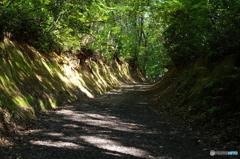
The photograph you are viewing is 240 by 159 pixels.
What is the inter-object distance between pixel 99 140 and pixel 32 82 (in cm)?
530

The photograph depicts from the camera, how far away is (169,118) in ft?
26.9

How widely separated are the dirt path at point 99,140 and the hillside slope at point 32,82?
28.3 inches

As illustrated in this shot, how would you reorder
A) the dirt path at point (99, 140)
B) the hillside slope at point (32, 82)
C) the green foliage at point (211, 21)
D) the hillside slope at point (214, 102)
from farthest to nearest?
1. the hillside slope at point (32, 82)
2. the green foliage at point (211, 21)
3. the hillside slope at point (214, 102)
4. the dirt path at point (99, 140)

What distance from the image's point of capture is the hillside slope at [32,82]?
6.48m

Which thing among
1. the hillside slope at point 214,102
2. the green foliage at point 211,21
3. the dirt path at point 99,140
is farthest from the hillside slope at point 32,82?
the green foliage at point 211,21

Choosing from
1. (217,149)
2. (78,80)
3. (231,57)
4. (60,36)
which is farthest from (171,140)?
(78,80)

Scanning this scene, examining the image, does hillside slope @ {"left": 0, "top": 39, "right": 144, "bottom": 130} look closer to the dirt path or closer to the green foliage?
the dirt path

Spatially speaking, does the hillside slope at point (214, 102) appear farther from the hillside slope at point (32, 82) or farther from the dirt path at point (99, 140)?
the hillside slope at point (32, 82)

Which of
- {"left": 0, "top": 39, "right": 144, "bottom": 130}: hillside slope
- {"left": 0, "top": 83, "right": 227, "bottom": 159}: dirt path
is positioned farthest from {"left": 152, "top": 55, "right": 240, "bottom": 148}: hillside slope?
{"left": 0, "top": 39, "right": 144, "bottom": 130}: hillside slope

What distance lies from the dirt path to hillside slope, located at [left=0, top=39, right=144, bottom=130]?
0.72 metres

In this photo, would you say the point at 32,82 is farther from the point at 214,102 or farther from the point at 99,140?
the point at 214,102

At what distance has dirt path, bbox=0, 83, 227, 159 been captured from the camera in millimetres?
4305

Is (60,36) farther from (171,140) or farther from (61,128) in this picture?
(171,140)

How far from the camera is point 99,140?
17.3ft
